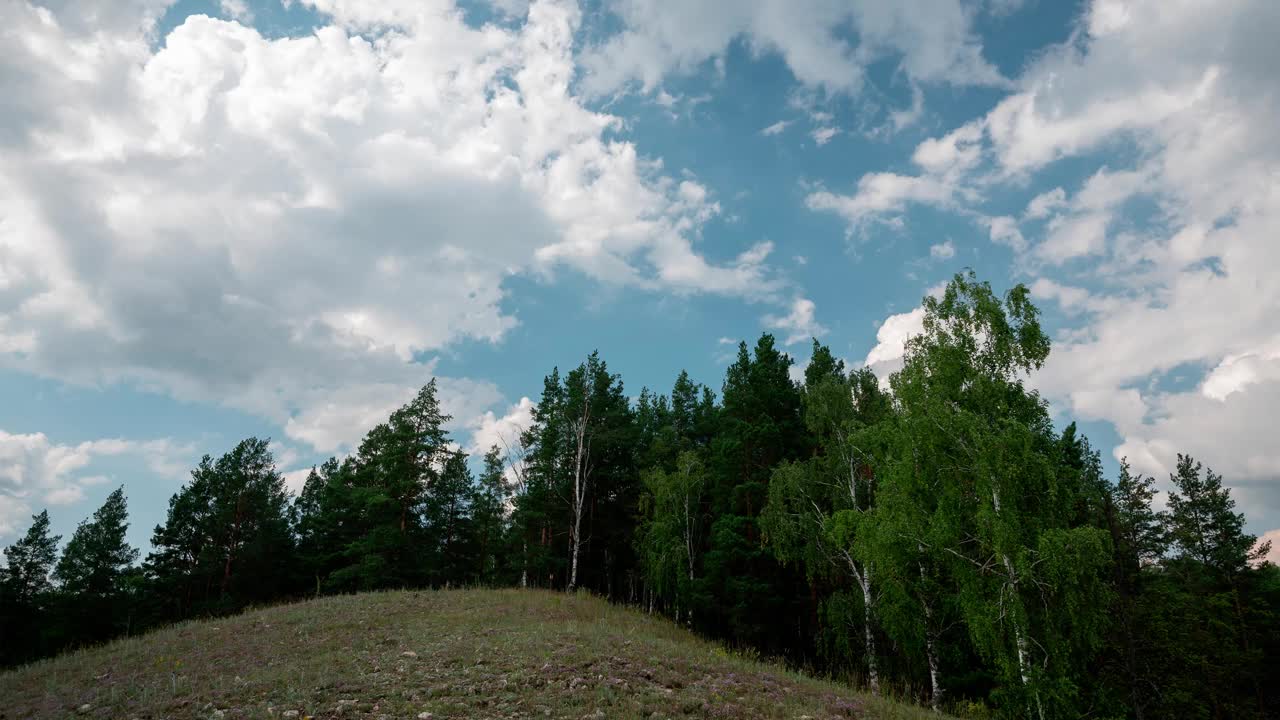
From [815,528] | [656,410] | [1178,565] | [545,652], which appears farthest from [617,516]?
[1178,565]

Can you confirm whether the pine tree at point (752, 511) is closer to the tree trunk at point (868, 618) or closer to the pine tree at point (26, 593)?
the tree trunk at point (868, 618)

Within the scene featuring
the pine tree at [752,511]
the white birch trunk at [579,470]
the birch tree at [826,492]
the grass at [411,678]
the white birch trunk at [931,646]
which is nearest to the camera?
the grass at [411,678]

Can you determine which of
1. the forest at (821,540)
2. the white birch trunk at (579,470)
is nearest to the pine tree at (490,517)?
the forest at (821,540)

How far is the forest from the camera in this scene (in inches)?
674

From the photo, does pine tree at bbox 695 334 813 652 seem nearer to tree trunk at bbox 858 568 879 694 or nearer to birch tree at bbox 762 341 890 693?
birch tree at bbox 762 341 890 693

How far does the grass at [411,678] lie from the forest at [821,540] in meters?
6.16

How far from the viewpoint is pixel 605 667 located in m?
13.0

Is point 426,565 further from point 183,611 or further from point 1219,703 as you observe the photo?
point 1219,703

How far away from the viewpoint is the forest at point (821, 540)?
17.1 m

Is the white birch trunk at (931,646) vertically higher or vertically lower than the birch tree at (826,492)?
lower

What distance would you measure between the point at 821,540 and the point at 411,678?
65.1 ft

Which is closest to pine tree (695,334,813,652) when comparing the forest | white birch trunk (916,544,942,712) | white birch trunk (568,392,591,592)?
the forest

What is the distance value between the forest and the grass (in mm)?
6163

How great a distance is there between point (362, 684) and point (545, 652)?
4.26 metres
